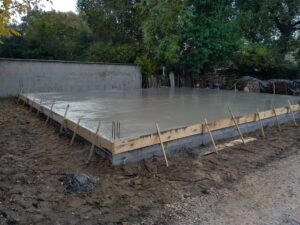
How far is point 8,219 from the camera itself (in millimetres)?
2730

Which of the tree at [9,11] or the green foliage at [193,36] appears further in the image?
the green foliage at [193,36]

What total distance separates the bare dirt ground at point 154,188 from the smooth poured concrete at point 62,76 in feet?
20.8

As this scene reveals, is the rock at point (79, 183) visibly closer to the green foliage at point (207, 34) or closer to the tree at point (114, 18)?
the green foliage at point (207, 34)

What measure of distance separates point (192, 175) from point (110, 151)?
1.12m

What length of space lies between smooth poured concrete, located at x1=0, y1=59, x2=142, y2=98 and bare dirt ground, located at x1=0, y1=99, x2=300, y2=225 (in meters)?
6.35

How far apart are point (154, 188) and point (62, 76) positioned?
9.31 m

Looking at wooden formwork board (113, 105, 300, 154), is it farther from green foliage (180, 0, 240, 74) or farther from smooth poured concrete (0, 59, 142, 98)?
smooth poured concrete (0, 59, 142, 98)

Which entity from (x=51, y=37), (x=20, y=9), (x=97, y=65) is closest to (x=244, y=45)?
(x=97, y=65)

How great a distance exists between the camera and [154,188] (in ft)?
11.4

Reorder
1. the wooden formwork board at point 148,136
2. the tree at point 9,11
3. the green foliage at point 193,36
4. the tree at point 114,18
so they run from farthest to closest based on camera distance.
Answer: the tree at point 114,18
the green foliage at point 193,36
the tree at point 9,11
the wooden formwork board at point 148,136

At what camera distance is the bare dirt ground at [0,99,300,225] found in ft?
9.54

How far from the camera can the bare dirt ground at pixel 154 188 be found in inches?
114

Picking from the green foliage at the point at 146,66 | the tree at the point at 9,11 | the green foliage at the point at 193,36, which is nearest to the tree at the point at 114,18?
the green foliage at the point at 193,36

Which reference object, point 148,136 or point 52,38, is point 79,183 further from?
point 52,38
